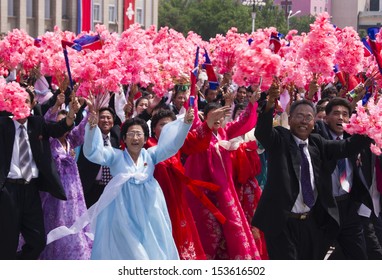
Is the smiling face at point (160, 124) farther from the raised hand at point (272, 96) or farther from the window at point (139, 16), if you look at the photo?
the window at point (139, 16)

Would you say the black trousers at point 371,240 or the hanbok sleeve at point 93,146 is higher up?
the hanbok sleeve at point 93,146

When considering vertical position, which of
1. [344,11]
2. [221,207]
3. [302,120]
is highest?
[302,120]

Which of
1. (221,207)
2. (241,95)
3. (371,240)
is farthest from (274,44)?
(241,95)

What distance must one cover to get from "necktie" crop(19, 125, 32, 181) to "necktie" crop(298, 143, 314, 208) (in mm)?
2403

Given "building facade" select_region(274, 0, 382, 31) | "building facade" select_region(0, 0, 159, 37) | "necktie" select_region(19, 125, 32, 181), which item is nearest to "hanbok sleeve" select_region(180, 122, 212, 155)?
"necktie" select_region(19, 125, 32, 181)

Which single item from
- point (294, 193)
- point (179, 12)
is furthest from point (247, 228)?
point (179, 12)

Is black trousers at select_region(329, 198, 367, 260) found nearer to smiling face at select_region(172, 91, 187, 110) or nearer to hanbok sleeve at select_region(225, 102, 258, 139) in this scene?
hanbok sleeve at select_region(225, 102, 258, 139)

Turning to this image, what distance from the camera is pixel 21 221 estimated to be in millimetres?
8188

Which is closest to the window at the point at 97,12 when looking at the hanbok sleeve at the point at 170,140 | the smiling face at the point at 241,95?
the smiling face at the point at 241,95

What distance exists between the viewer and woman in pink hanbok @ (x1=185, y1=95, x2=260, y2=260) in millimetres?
8438

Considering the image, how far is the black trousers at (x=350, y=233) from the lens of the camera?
7.40 meters

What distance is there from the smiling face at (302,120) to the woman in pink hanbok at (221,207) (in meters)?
1.24

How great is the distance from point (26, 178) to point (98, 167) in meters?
1.32

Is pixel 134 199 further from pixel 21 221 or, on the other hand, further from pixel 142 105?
pixel 142 105
